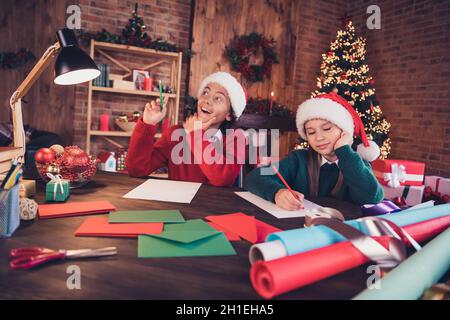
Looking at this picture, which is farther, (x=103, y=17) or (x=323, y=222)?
(x=103, y=17)

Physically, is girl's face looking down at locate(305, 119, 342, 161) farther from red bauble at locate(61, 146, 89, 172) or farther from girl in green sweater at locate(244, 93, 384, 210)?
red bauble at locate(61, 146, 89, 172)

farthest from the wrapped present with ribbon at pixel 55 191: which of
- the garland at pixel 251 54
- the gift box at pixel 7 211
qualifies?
the garland at pixel 251 54

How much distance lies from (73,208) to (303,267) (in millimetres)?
702

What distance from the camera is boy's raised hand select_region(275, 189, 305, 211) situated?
1.12 m

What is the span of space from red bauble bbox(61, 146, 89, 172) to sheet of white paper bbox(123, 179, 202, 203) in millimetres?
204

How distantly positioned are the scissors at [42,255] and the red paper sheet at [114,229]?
0.11m

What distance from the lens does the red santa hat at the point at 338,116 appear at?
1.59 m

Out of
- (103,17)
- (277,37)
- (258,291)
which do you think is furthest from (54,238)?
(277,37)

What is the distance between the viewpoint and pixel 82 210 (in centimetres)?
95

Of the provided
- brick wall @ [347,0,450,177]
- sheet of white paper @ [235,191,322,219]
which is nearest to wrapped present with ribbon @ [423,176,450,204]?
brick wall @ [347,0,450,177]

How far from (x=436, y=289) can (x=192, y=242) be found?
460 mm

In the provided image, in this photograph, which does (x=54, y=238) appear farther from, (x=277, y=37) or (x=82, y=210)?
(x=277, y=37)

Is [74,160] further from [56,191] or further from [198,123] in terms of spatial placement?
[198,123]

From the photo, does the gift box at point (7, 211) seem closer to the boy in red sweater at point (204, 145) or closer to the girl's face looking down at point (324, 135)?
the boy in red sweater at point (204, 145)
